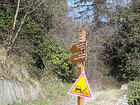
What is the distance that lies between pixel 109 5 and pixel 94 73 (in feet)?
22.3

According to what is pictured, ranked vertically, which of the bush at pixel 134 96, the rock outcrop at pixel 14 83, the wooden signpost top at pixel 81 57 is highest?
the wooden signpost top at pixel 81 57

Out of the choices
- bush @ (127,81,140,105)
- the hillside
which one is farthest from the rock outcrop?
bush @ (127,81,140,105)

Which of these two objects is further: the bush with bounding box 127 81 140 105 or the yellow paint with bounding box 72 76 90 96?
the bush with bounding box 127 81 140 105

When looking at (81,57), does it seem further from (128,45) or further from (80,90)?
(128,45)

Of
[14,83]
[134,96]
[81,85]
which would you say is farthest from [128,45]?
[81,85]

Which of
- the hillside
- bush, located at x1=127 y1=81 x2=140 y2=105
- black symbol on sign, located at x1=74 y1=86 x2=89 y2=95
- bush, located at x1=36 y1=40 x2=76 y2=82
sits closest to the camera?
black symbol on sign, located at x1=74 y1=86 x2=89 y2=95

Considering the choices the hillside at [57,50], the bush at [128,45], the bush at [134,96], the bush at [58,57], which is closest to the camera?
the hillside at [57,50]

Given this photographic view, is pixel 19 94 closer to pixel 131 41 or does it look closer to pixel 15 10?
pixel 15 10

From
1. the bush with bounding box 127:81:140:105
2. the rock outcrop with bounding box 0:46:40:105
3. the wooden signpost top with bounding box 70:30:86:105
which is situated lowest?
the bush with bounding box 127:81:140:105

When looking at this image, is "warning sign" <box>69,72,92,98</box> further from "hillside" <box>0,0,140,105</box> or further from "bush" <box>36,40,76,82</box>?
"bush" <box>36,40,76,82</box>

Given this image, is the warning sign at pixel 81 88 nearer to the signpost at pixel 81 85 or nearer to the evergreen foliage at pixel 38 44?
the signpost at pixel 81 85

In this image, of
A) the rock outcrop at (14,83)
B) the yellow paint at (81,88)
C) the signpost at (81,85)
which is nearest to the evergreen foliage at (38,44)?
the rock outcrop at (14,83)

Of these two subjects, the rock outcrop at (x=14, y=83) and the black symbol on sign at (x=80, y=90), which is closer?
the black symbol on sign at (x=80, y=90)

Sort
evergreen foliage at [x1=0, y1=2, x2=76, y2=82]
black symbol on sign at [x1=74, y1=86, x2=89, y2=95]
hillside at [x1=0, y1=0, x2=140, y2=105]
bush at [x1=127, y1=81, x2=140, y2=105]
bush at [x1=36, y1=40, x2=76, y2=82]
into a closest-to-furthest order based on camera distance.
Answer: black symbol on sign at [x1=74, y1=86, x2=89, y2=95], hillside at [x1=0, y1=0, x2=140, y2=105], bush at [x1=127, y1=81, x2=140, y2=105], evergreen foliage at [x1=0, y1=2, x2=76, y2=82], bush at [x1=36, y1=40, x2=76, y2=82]
